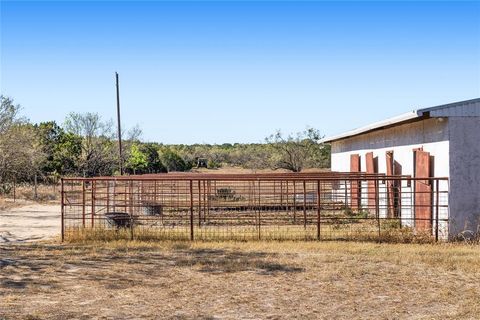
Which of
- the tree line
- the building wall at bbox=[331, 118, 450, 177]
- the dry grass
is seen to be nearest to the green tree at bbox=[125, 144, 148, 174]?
the tree line

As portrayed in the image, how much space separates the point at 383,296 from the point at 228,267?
3.09 meters

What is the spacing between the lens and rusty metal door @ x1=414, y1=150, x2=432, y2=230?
1413 cm

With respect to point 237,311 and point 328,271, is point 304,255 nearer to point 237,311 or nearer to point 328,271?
point 328,271

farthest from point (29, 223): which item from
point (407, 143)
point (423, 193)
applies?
point (423, 193)

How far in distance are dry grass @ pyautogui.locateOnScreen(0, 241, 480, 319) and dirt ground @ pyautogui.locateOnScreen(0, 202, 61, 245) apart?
270cm

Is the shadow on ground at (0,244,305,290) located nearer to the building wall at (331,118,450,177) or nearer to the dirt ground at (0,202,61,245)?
the dirt ground at (0,202,61,245)

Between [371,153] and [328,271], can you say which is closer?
[328,271]

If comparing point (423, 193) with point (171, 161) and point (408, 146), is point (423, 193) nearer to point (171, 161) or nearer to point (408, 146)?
point (408, 146)

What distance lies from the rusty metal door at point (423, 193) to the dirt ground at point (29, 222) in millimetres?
9550

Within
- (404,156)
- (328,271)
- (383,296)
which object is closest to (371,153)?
(404,156)

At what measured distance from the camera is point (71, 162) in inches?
1674

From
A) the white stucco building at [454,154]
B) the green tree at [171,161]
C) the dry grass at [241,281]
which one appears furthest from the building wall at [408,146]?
the green tree at [171,161]

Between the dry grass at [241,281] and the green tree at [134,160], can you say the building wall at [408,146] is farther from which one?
the green tree at [134,160]

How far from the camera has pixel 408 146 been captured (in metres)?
16.7
